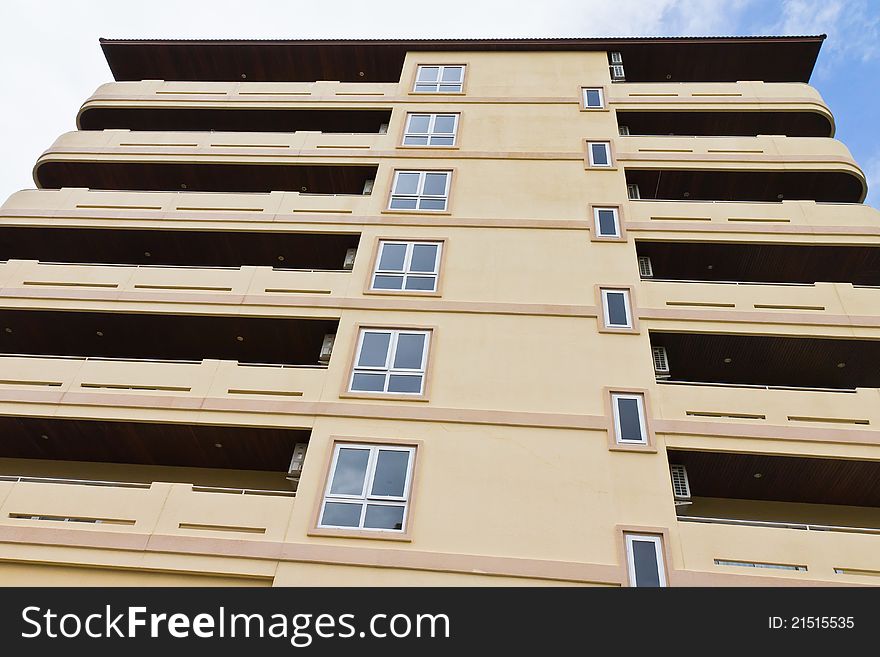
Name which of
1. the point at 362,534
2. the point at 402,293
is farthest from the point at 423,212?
the point at 362,534

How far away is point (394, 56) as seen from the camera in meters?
25.2

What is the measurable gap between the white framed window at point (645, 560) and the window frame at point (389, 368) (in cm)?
475

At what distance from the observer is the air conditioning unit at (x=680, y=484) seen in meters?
13.1

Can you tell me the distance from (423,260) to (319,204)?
11.6 feet

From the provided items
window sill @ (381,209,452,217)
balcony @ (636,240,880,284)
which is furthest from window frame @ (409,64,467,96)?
balcony @ (636,240,880,284)

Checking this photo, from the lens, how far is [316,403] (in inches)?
561

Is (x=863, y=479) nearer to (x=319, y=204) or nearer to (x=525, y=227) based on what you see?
(x=525, y=227)

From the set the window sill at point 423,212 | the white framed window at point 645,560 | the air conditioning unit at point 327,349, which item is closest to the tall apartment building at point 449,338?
the white framed window at point 645,560

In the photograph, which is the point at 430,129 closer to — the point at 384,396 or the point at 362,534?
the point at 384,396

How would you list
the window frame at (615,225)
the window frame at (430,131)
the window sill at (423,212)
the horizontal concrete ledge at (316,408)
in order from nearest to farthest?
the horizontal concrete ledge at (316,408)
the window frame at (615,225)
the window sill at (423,212)
the window frame at (430,131)

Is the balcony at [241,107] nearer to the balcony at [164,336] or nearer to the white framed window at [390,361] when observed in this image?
the balcony at [164,336]

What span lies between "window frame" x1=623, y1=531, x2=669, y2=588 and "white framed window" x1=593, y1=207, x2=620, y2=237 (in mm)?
7957

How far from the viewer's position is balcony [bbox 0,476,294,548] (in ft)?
40.5
